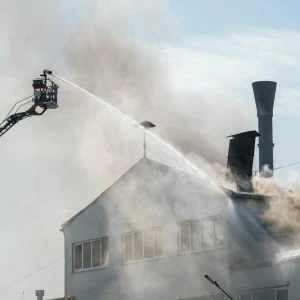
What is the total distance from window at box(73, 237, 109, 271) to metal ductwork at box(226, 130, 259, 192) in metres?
7.32

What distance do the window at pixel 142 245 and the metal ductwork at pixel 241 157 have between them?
229 inches

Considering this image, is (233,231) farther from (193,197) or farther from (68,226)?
(68,226)

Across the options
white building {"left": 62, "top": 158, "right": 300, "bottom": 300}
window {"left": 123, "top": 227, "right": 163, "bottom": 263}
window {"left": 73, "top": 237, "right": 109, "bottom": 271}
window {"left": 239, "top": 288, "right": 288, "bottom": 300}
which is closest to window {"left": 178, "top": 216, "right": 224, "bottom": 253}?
white building {"left": 62, "top": 158, "right": 300, "bottom": 300}

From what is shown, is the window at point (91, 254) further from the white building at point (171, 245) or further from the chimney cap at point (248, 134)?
the chimney cap at point (248, 134)

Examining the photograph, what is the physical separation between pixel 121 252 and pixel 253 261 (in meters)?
9.13

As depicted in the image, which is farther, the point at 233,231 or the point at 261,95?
the point at 261,95

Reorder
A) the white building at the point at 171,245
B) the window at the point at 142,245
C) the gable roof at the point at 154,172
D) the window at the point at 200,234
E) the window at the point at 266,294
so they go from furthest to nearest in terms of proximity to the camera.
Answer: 1. the window at the point at 142,245
2. the gable roof at the point at 154,172
3. the window at the point at 200,234
4. the white building at the point at 171,245
5. the window at the point at 266,294

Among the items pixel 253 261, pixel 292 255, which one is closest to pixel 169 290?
pixel 253 261

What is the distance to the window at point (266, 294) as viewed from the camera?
121 ft

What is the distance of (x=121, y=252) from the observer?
46594 mm

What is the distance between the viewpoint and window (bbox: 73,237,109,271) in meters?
47.7

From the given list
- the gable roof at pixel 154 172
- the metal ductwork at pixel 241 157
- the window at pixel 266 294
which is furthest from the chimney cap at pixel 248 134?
the window at pixel 266 294

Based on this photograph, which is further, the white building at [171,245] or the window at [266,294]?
the white building at [171,245]

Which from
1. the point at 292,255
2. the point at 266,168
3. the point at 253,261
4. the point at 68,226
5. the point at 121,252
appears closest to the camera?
the point at 292,255
